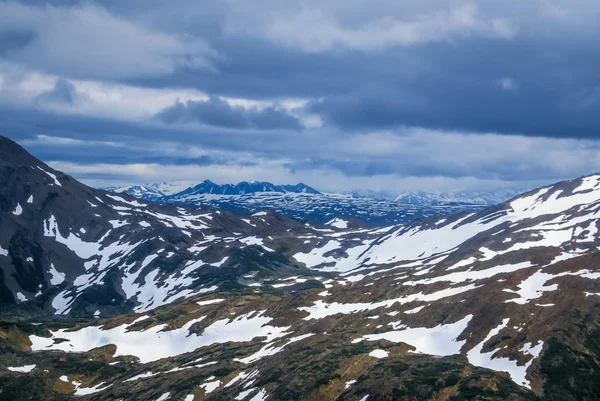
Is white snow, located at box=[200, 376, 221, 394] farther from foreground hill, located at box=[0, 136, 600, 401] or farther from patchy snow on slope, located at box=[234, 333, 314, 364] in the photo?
patchy snow on slope, located at box=[234, 333, 314, 364]

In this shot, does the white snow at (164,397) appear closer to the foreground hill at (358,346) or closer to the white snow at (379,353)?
the foreground hill at (358,346)

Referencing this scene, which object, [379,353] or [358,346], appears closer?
[379,353]

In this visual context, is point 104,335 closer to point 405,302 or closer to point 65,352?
point 65,352

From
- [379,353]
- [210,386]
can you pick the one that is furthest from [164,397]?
[379,353]

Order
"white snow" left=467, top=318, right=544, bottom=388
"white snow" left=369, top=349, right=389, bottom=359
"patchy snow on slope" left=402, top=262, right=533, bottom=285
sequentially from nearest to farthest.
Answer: "white snow" left=467, top=318, right=544, bottom=388, "white snow" left=369, top=349, right=389, bottom=359, "patchy snow on slope" left=402, top=262, right=533, bottom=285

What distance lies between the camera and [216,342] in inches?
6668

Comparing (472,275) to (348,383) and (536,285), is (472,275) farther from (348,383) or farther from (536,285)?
(348,383)

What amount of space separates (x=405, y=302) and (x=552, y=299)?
39476 millimetres

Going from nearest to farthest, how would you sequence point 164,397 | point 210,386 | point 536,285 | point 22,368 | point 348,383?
point 348,383 < point 164,397 < point 210,386 < point 536,285 < point 22,368

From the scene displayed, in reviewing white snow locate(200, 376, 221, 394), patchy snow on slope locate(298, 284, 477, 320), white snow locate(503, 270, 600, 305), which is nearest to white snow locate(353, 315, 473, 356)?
white snow locate(503, 270, 600, 305)

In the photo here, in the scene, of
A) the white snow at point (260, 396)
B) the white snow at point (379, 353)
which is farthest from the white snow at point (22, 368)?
the white snow at point (379, 353)

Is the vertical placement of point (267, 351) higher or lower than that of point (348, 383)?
lower

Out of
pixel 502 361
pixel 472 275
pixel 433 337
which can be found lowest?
pixel 433 337

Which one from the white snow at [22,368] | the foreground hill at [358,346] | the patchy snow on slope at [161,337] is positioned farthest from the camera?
the patchy snow on slope at [161,337]
